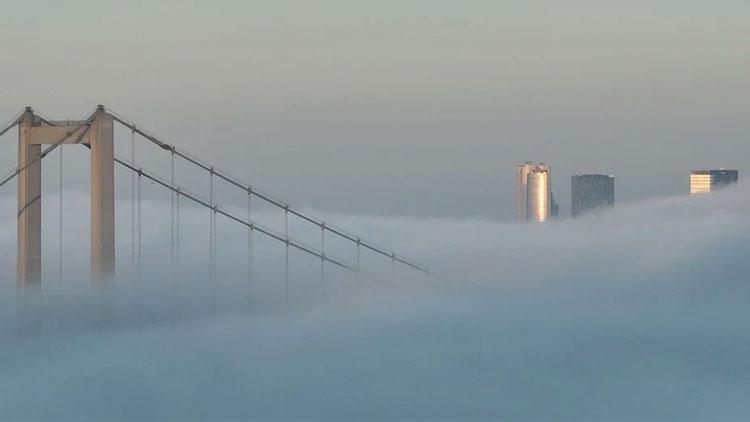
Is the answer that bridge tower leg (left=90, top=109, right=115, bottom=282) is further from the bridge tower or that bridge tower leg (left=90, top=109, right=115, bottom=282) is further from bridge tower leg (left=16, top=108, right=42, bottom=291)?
bridge tower leg (left=16, top=108, right=42, bottom=291)

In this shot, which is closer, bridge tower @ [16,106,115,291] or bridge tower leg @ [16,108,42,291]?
bridge tower @ [16,106,115,291]

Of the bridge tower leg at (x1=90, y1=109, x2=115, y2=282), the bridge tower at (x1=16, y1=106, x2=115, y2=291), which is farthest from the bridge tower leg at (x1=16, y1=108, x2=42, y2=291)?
the bridge tower leg at (x1=90, y1=109, x2=115, y2=282)

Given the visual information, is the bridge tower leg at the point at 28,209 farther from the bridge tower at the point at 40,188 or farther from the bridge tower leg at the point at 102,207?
the bridge tower leg at the point at 102,207

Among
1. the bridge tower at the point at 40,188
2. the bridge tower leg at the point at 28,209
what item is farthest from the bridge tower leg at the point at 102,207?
the bridge tower leg at the point at 28,209

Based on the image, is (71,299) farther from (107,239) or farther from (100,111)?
(100,111)

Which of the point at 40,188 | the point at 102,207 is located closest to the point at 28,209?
the point at 40,188

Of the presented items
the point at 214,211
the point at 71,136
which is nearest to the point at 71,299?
the point at 71,136

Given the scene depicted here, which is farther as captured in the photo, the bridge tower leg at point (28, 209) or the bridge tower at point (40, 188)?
the bridge tower leg at point (28, 209)
